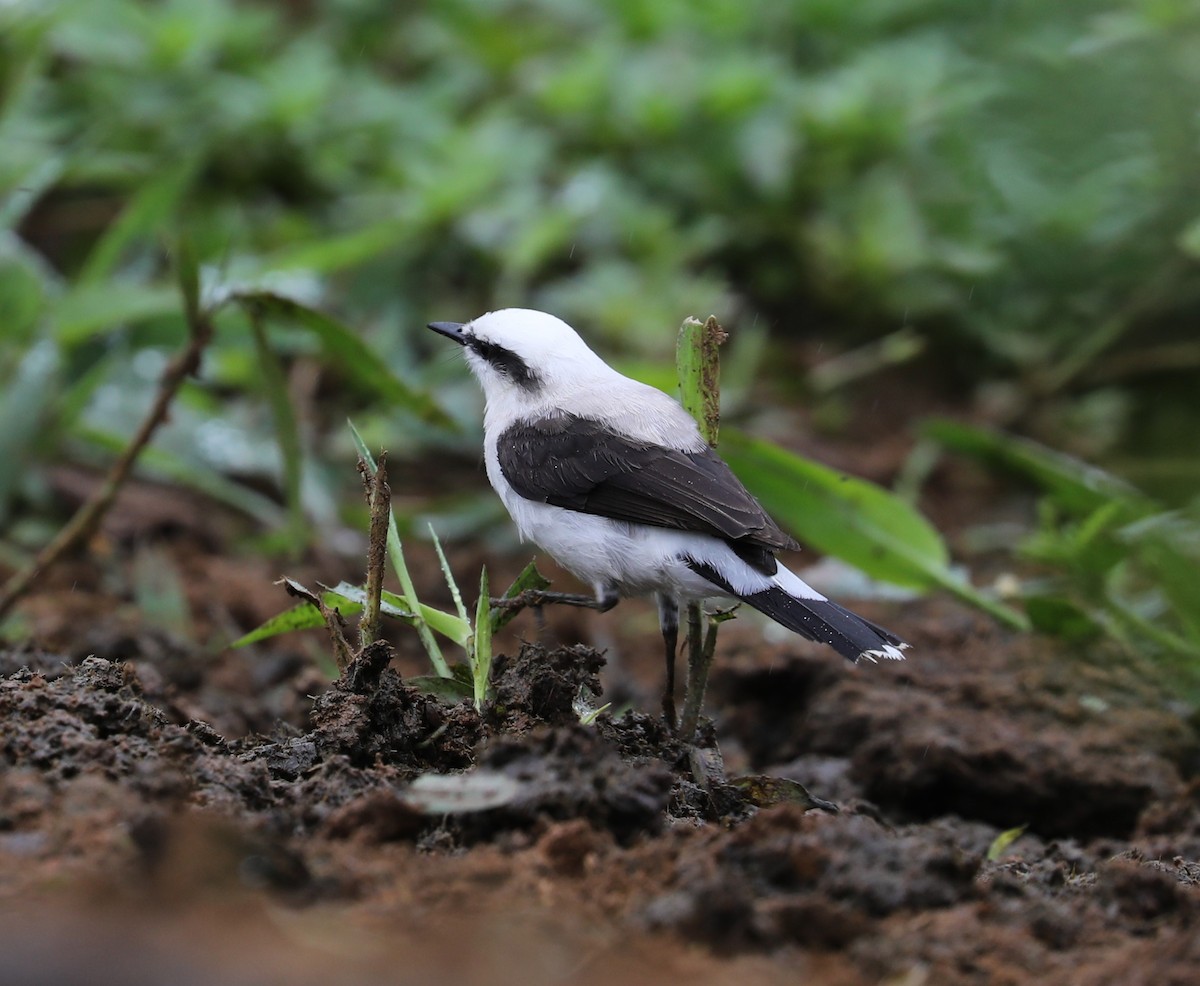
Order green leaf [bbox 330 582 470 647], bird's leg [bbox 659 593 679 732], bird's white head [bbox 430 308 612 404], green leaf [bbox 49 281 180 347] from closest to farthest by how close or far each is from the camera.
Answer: green leaf [bbox 330 582 470 647] < bird's leg [bbox 659 593 679 732] < bird's white head [bbox 430 308 612 404] < green leaf [bbox 49 281 180 347]

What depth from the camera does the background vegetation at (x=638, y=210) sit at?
18.4 feet

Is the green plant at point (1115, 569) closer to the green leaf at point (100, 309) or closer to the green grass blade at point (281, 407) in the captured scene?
the green grass blade at point (281, 407)

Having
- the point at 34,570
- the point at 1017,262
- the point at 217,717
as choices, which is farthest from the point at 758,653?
the point at 1017,262

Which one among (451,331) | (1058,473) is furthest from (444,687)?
(1058,473)

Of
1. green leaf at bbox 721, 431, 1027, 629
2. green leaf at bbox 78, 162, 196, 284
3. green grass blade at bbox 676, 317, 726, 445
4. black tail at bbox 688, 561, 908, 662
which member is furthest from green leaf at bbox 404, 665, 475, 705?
green leaf at bbox 78, 162, 196, 284

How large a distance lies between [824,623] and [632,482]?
550 mm

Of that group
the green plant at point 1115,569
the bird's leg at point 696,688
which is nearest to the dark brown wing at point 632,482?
the bird's leg at point 696,688

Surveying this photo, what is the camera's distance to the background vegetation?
221 inches

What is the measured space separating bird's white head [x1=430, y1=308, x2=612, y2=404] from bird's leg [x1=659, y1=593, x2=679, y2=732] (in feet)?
2.18

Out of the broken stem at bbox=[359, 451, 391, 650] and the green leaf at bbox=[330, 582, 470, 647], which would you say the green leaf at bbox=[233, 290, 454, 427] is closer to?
the green leaf at bbox=[330, 582, 470, 647]

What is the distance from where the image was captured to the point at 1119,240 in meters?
6.13

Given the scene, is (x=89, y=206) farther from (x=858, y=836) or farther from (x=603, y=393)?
(x=858, y=836)

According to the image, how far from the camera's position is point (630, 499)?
306 cm

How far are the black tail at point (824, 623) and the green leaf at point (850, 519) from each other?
3.84 ft
